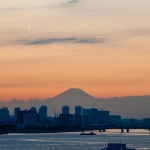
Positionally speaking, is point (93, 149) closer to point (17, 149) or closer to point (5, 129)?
point (17, 149)

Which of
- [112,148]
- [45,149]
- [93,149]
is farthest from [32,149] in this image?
[112,148]

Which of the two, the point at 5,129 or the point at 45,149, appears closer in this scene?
the point at 45,149

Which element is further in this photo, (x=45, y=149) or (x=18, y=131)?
(x=18, y=131)

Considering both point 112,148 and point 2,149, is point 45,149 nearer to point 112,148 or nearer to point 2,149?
point 2,149

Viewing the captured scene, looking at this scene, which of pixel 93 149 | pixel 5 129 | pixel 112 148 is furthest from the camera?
pixel 5 129

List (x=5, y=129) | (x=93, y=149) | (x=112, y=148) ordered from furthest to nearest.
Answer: (x=5, y=129) → (x=93, y=149) → (x=112, y=148)

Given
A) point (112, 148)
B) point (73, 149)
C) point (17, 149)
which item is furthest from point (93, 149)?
point (112, 148)

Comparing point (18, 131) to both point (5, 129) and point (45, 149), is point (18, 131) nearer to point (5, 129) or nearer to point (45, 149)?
point (5, 129)

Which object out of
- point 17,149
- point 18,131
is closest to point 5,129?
point 18,131
